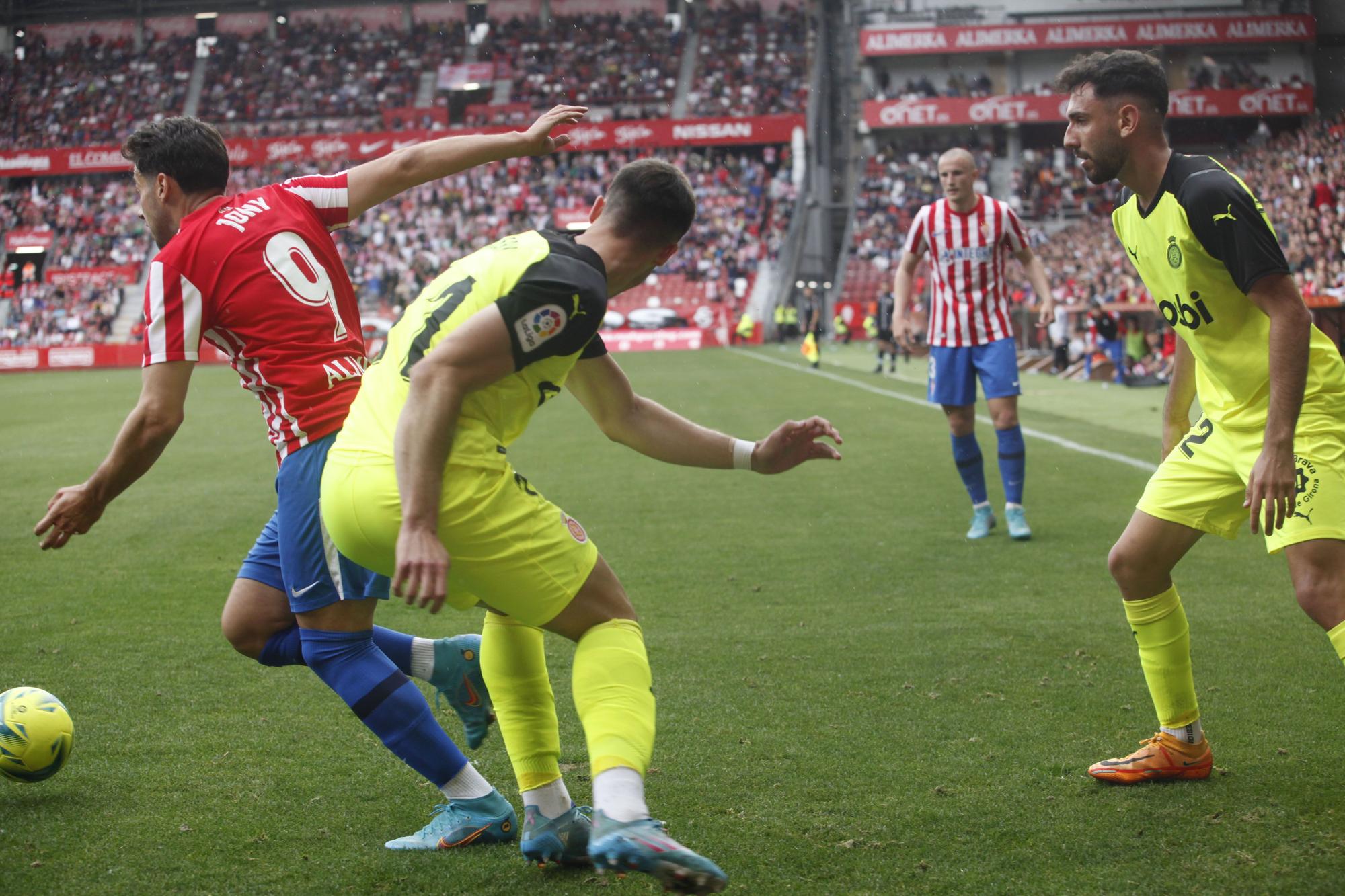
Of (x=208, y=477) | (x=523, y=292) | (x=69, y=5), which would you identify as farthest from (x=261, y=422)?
(x=69, y=5)

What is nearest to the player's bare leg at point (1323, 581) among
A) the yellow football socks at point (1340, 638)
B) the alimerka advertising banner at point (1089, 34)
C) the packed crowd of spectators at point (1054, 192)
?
the yellow football socks at point (1340, 638)

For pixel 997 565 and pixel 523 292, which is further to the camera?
pixel 997 565

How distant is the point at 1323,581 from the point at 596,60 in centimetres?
5080

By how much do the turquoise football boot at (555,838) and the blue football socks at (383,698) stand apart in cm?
26

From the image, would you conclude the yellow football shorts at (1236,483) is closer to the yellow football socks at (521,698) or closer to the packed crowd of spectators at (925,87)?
the yellow football socks at (521,698)

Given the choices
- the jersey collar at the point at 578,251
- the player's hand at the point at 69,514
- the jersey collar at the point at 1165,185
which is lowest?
the player's hand at the point at 69,514

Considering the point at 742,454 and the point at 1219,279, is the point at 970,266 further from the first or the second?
the point at 742,454

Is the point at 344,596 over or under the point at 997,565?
over

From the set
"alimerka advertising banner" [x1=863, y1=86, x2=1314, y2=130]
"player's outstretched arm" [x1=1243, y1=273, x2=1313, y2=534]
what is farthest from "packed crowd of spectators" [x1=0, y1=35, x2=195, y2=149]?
"player's outstretched arm" [x1=1243, y1=273, x2=1313, y2=534]

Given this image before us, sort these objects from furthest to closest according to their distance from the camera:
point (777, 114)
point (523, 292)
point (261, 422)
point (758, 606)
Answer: point (777, 114)
point (261, 422)
point (758, 606)
point (523, 292)

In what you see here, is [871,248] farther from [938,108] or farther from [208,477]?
[208,477]

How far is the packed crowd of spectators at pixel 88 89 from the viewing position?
49.8 metres

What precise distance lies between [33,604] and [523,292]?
188 inches

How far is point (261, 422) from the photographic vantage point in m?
16.9
